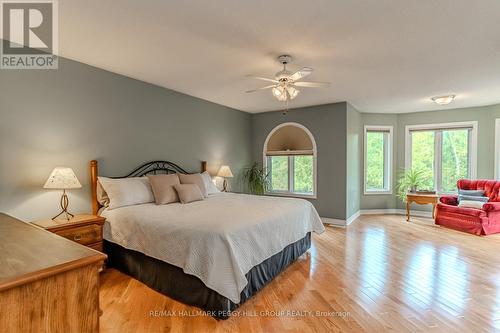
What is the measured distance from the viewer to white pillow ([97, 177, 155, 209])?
319 cm

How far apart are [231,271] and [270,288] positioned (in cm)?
84

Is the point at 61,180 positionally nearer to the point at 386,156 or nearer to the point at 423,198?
the point at 423,198

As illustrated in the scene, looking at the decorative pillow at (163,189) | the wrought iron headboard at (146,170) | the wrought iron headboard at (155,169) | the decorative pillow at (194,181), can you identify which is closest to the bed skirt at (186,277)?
the wrought iron headboard at (146,170)

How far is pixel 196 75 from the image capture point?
12.1 ft

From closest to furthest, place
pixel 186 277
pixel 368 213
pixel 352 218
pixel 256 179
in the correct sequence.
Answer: pixel 186 277 < pixel 352 218 < pixel 256 179 < pixel 368 213

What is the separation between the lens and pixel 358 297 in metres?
2.58

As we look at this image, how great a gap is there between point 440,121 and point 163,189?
20.6 feet

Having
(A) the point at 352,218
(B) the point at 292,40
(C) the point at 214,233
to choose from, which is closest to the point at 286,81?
(B) the point at 292,40

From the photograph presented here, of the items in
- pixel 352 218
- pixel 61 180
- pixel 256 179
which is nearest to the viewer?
pixel 61 180

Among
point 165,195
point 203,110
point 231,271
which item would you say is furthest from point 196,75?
point 231,271

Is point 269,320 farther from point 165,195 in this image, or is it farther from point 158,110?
point 158,110

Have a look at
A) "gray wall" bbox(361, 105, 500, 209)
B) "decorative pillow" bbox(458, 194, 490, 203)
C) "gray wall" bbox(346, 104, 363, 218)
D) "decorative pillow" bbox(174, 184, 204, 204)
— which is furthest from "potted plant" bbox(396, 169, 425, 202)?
"decorative pillow" bbox(174, 184, 204, 204)

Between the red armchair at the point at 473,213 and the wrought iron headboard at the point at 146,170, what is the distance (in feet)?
15.9

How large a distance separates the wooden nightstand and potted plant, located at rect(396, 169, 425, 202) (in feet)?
20.1
